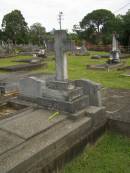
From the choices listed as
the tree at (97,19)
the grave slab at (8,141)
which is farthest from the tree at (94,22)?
the grave slab at (8,141)

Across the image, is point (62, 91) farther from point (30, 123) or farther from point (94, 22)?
point (94, 22)

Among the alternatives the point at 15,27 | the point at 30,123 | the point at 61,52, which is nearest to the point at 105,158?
the point at 30,123

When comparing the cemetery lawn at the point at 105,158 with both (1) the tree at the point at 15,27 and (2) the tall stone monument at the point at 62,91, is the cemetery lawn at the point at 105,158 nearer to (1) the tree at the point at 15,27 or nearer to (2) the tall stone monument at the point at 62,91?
(2) the tall stone monument at the point at 62,91

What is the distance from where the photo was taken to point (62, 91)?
18.9ft

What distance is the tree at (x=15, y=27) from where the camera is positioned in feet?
192

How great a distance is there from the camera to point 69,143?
474cm

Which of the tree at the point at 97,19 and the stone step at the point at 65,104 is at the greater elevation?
the tree at the point at 97,19

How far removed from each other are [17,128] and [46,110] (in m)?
1.20

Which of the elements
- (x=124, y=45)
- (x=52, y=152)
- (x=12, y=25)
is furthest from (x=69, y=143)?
(x=12, y=25)

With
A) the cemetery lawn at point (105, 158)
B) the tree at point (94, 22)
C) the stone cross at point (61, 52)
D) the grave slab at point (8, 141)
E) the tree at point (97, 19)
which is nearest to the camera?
the grave slab at point (8, 141)

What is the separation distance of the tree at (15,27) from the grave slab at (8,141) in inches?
2199

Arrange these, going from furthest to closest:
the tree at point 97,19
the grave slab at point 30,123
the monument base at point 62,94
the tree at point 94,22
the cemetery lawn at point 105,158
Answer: the tree at point 97,19
the tree at point 94,22
the monument base at point 62,94
the grave slab at point 30,123
the cemetery lawn at point 105,158

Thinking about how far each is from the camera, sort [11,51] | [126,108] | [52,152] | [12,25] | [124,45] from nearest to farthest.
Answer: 1. [52,152]
2. [126,108]
3. [11,51]
4. [124,45]
5. [12,25]

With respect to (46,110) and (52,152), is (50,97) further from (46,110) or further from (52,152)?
(52,152)
